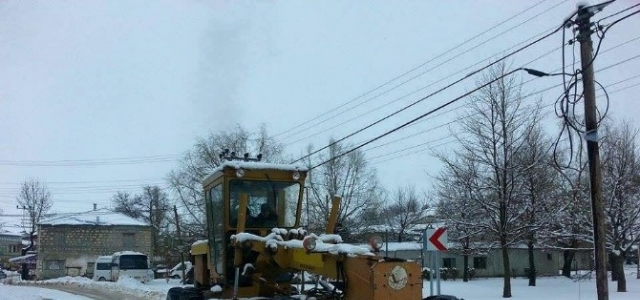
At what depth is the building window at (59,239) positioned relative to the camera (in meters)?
59.1

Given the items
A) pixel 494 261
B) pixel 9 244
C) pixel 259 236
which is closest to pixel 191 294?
pixel 259 236

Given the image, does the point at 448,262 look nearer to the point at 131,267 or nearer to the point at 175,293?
the point at 131,267

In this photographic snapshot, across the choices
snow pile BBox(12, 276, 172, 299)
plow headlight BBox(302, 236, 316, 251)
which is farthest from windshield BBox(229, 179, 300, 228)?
snow pile BBox(12, 276, 172, 299)

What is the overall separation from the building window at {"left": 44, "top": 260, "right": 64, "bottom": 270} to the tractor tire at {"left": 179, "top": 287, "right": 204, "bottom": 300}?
51905 millimetres

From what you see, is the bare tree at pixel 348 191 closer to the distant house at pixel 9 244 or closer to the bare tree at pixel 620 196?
the bare tree at pixel 620 196

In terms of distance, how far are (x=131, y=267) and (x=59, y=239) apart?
2016cm

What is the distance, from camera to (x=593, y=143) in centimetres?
1272

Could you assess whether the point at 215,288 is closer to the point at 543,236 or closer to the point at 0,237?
the point at 543,236

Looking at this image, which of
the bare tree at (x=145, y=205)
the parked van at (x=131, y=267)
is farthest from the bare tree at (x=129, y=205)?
A: the parked van at (x=131, y=267)

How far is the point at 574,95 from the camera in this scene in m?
13.2

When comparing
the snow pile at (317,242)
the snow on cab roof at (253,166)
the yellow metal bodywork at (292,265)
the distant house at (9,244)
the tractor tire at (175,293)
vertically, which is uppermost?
the snow on cab roof at (253,166)

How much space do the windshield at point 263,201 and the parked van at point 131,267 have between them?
33872mm

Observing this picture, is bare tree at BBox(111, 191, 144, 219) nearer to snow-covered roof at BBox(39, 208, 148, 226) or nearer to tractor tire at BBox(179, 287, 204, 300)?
snow-covered roof at BBox(39, 208, 148, 226)

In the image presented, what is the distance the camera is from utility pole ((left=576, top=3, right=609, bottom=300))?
12586mm
